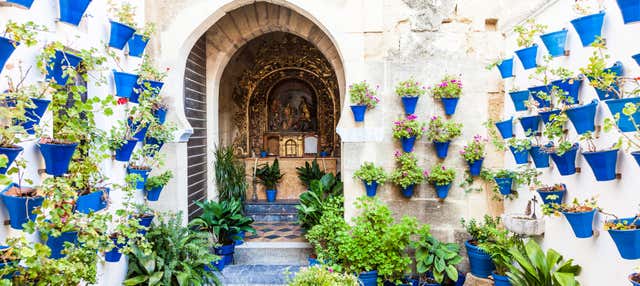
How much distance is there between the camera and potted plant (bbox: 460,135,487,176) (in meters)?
4.37

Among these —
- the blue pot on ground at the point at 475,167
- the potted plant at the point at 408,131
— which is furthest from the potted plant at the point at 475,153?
the potted plant at the point at 408,131

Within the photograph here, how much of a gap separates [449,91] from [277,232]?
10.7 ft

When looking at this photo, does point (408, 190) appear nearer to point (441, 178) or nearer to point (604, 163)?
point (441, 178)

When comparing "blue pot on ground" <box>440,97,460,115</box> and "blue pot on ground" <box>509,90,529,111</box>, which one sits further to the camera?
"blue pot on ground" <box>440,97,460,115</box>

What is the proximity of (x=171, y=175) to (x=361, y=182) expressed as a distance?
2147 mm

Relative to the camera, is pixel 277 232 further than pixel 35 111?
Yes

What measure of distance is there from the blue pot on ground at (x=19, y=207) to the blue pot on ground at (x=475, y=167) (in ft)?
13.1

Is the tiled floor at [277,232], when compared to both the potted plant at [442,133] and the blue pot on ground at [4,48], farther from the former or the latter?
the blue pot on ground at [4,48]

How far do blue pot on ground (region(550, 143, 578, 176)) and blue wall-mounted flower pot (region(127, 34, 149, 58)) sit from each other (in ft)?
12.5

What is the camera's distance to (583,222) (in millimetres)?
2572

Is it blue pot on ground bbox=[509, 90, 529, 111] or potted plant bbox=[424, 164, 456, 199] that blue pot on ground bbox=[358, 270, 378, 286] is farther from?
blue pot on ground bbox=[509, 90, 529, 111]

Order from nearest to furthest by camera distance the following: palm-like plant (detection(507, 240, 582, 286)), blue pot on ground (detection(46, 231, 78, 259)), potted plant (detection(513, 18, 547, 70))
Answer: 1. blue pot on ground (detection(46, 231, 78, 259))
2. palm-like plant (detection(507, 240, 582, 286))
3. potted plant (detection(513, 18, 547, 70))

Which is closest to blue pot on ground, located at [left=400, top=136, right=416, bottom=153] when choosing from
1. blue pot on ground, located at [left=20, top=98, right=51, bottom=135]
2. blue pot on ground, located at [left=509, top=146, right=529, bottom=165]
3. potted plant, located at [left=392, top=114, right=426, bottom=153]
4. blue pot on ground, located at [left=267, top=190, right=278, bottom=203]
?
potted plant, located at [left=392, top=114, right=426, bottom=153]

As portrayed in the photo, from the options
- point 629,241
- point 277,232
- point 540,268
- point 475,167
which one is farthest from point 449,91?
point 277,232
